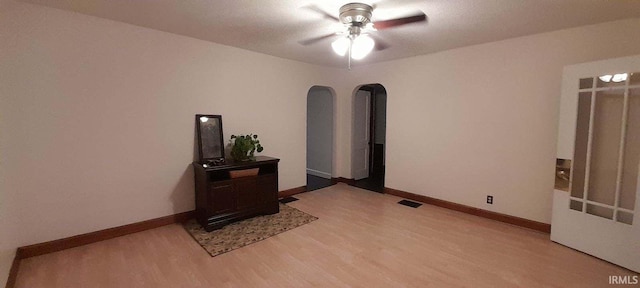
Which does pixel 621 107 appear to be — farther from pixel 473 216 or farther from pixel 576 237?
pixel 473 216

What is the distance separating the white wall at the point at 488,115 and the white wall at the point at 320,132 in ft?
4.67

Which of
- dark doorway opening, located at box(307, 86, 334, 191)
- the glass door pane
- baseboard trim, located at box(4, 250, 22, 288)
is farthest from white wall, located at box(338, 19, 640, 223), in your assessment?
baseboard trim, located at box(4, 250, 22, 288)

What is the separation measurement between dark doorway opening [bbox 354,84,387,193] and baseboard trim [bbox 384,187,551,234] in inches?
21.0

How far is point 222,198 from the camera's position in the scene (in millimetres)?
3131

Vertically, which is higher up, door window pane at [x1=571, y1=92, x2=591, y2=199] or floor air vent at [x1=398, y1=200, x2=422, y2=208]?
door window pane at [x1=571, y1=92, x2=591, y2=199]

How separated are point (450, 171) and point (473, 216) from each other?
69 centimetres

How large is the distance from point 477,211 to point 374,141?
3.00 m

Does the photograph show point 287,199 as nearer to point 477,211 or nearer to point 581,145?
point 477,211

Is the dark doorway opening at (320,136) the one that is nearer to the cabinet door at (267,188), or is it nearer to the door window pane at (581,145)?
the cabinet door at (267,188)

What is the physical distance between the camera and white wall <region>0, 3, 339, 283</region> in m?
2.33

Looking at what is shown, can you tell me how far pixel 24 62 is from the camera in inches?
92.0

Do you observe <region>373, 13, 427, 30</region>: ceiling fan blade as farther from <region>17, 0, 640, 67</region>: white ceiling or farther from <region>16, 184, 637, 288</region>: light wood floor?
<region>16, 184, 637, 288</region>: light wood floor

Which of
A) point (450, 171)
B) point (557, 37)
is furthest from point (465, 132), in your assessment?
point (557, 37)

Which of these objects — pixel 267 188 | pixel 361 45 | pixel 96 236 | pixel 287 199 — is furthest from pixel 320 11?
pixel 96 236
